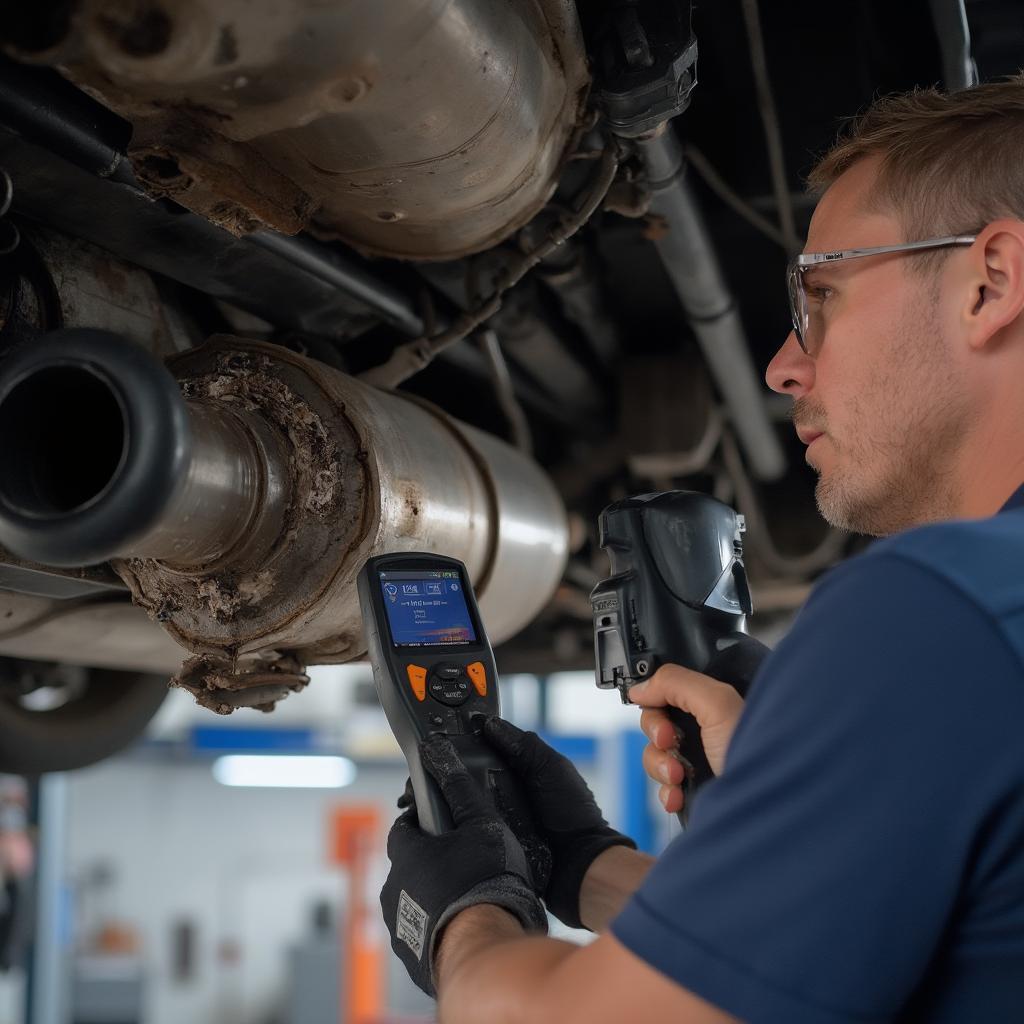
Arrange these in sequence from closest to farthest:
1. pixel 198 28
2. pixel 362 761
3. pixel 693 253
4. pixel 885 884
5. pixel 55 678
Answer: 1. pixel 885 884
2. pixel 198 28
3. pixel 693 253
4. pixel 55 678
5. pixel 362 761

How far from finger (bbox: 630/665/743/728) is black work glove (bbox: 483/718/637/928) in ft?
0.26

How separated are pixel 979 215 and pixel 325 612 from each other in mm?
523

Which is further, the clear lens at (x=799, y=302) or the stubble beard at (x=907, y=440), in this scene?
the clear lens at (x=799, y=302)

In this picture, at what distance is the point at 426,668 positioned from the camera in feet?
2.67

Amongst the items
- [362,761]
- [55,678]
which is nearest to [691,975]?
[55,678]

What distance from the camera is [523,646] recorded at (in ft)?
7.34

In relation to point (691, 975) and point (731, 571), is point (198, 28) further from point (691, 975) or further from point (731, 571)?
point (731, 571)

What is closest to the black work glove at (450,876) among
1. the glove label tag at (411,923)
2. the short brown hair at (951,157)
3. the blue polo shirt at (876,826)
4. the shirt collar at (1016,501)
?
the glove label tag at (411,923)

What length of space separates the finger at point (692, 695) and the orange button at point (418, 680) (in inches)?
6.0

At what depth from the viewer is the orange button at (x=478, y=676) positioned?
2.74ft

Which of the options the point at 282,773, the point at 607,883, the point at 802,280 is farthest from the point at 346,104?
the point at 282,773

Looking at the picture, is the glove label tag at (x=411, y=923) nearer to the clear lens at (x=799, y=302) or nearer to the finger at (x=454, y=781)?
the finger at (x=454, y=781)

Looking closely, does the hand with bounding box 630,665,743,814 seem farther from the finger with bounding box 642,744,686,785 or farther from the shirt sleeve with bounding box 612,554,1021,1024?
the shirt sleeve with bounding box 612,554,1021,1024

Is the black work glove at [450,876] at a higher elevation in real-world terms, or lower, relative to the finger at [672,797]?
lower
